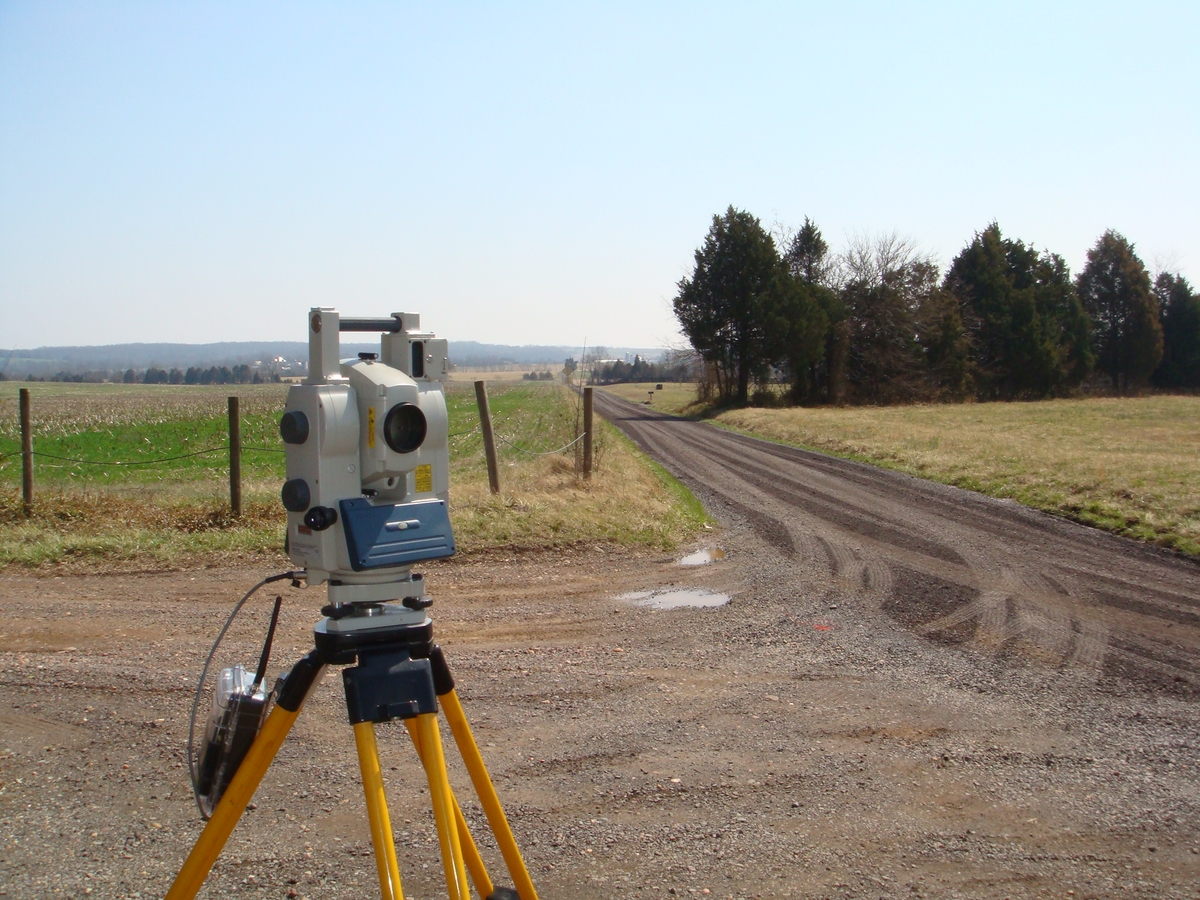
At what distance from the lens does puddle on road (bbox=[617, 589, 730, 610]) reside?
6898 mm

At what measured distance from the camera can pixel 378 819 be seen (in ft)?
6.37

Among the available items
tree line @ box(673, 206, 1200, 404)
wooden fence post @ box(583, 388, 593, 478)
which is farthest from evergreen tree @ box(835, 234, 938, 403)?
wooden fence post @ box(583, 388, 593, 478)

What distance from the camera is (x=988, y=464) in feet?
55.7

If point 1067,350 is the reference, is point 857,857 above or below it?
below

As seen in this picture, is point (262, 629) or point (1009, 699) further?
point (262, 629)

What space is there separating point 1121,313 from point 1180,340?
16.0ft

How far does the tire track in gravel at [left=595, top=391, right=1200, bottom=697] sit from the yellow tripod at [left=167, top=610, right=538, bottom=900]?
15.5ft

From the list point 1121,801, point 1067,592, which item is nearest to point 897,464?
point 1067,592

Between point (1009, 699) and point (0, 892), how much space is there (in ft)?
15.4

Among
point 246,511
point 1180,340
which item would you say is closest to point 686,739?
point 246,511

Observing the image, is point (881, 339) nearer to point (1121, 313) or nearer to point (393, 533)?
point (1121, 313)

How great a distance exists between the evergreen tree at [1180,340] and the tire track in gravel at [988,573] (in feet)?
186

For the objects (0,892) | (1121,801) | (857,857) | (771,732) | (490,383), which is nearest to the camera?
(0,892)

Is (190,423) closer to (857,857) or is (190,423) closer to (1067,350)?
(857,857)
